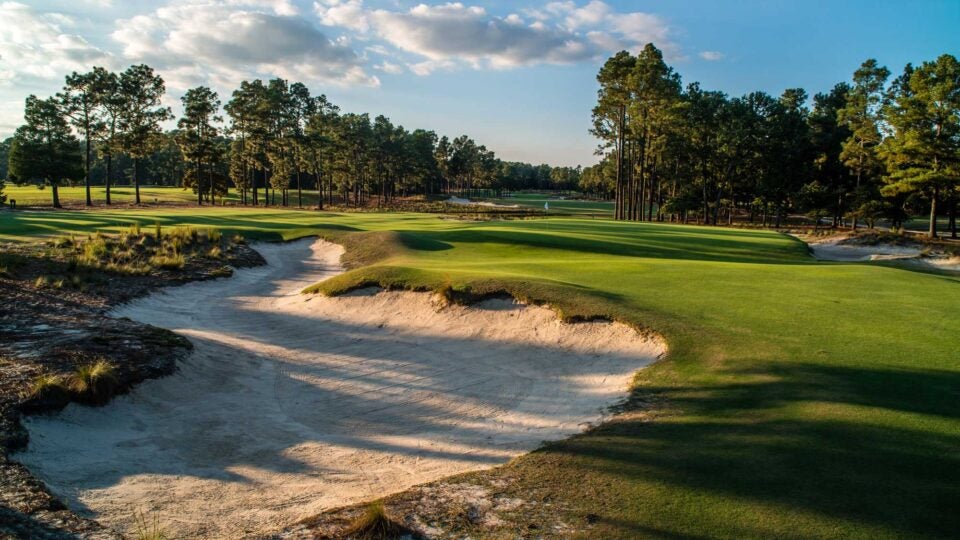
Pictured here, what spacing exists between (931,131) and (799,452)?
54.5 m

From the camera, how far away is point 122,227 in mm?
31625

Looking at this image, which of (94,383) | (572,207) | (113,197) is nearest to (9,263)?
(94,383)

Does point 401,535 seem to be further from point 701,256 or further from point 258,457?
point 701,256

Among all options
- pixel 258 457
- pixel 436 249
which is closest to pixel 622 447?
pixel 258 457

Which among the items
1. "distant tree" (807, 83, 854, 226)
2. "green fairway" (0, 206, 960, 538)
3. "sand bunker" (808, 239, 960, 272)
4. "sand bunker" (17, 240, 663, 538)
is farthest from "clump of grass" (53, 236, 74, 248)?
"distant tree" (807, 83, 854, 226)

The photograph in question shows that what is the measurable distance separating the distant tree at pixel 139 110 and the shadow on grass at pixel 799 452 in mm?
75778

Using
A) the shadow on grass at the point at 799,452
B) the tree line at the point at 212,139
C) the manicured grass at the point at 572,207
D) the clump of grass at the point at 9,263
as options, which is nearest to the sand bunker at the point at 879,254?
the shadow on grass at the point at 799,452

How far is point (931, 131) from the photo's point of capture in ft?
154

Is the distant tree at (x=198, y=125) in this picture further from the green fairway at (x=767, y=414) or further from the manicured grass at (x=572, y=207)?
the green fairway at (x=767, y=414)

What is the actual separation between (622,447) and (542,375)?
14.4ft

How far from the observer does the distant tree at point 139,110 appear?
225 ft

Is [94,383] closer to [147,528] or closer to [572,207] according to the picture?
[147,528]

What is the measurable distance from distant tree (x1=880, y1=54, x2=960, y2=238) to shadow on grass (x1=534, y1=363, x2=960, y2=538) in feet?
161

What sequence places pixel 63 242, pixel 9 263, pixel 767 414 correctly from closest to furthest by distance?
1. pixel 767 414
2. pixel 9 263
3. pixel 63 242
